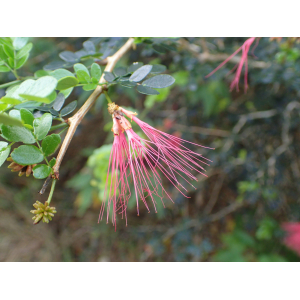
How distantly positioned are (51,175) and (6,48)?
11.5 inches

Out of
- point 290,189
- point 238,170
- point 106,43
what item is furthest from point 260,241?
point 106,43

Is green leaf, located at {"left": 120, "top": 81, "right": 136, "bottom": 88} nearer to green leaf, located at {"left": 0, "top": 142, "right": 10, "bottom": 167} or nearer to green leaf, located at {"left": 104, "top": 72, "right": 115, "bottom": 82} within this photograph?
green leaf, located at {"left": 104, "top": 72, "right": 115, "bottom": 82}

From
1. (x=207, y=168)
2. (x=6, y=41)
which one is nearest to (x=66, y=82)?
(x=6, y=41)

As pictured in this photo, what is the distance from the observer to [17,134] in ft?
1.25

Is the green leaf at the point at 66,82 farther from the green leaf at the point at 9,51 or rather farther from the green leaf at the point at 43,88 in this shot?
the green leaf at the point at 9,51

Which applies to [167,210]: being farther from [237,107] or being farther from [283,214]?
[237,107]

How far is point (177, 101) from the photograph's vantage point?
1646 millimetres

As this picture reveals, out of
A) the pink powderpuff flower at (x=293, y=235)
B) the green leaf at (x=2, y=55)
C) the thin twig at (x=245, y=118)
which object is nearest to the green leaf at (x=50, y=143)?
the green leaf at (x=2, y=55)

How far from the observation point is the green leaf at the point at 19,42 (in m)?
0.54

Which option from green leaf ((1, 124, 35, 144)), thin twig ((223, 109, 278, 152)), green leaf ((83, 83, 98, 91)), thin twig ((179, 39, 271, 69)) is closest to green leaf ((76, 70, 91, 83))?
green leaf ((83, 83, 98, 91))

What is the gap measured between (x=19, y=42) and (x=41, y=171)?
33cm

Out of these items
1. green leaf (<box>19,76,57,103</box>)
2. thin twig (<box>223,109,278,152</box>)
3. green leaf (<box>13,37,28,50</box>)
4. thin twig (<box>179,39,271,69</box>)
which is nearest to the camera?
green leaf (<box>19,76,57,103</box>)

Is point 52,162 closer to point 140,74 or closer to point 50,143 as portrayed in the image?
point 50,143

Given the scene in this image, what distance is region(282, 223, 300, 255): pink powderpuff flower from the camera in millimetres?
1241
